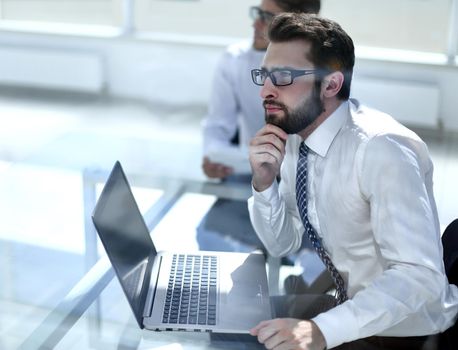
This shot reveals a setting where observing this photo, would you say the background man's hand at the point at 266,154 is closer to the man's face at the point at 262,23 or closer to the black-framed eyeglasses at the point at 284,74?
the black-framed eyeglasses at the point at 284,74

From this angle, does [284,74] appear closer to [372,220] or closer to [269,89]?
[269,89]

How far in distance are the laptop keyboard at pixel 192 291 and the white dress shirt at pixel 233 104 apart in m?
0.92

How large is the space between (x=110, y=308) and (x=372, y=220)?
1.80 feet

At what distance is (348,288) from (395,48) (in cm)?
308

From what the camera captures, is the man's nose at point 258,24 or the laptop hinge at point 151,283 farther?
the man's nose at point 258,24

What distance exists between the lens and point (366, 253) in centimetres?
142

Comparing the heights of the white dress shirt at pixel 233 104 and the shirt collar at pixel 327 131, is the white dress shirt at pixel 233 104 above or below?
below

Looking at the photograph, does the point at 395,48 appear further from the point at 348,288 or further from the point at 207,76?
the point at 348,288

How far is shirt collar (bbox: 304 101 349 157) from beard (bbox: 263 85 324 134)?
2cm

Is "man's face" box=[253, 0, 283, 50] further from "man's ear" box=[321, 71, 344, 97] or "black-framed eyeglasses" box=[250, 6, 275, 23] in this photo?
"man's ear" box=[321, 71, 344, 97]

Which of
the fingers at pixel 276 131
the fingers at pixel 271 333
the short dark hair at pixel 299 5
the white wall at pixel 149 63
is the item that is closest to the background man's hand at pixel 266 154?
the fingers at pixel 276 131

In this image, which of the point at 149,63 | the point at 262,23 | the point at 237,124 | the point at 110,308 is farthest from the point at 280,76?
the point at 149,63

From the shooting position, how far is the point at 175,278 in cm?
149

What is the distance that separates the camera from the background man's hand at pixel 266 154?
1477 mm
